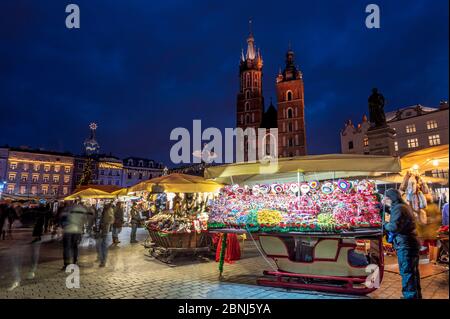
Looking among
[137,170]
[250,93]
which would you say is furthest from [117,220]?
[137,170]

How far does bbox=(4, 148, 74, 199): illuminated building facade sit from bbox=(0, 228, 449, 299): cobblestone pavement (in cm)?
5954

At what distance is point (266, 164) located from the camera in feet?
19.5

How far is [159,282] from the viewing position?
589 cm


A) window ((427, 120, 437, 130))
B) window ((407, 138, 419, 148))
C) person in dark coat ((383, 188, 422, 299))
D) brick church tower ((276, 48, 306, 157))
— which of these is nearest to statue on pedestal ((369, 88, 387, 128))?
person in dark coat ((383, 188, 422, 299))

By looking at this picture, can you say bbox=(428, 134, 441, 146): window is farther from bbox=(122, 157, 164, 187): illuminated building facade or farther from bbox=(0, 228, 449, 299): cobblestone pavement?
bbox=(122, 157, 164, 187): illuminated building facade

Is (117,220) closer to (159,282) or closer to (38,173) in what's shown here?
(159,282)

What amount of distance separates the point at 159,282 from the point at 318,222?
3.78 meters

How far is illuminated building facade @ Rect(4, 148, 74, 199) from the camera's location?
58.5 metres

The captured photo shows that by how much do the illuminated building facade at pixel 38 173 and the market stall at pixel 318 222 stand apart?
209 ft

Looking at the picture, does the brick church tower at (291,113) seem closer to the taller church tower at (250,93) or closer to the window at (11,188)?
the taller church tower at (250,93)

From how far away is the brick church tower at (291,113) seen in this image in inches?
2301

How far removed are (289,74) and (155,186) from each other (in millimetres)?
60765

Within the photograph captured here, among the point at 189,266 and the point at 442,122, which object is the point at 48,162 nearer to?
the point at 189,266
